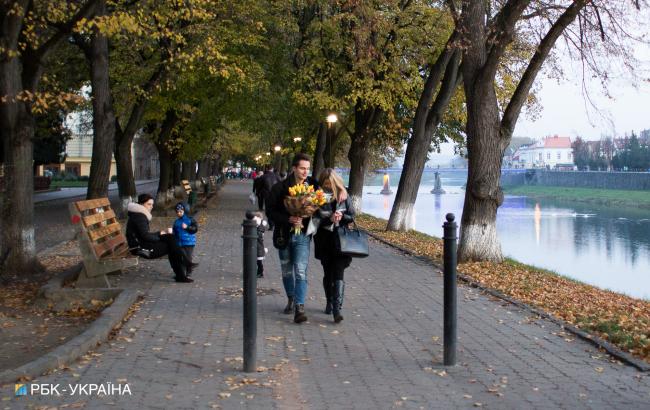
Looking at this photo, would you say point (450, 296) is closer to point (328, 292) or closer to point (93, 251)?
point (328, 292)

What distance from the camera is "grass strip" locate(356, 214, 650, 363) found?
7.69 m

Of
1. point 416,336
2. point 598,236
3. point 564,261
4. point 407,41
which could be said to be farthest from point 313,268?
point 598,236

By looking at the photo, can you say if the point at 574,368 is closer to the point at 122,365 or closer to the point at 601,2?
the point at 122,365

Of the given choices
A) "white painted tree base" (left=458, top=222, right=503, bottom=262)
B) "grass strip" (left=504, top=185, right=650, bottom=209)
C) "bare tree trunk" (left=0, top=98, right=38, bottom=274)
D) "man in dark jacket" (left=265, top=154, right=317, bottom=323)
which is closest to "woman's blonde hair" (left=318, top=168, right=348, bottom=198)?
"man in dark jacket" (left=265, top=154, right=317, bottom=323)

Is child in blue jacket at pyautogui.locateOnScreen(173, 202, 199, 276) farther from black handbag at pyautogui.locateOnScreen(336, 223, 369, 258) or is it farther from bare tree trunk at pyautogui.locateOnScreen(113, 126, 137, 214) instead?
bare tree trunk at pyautogui.locateOnScreen(113, 126, 137, 214)

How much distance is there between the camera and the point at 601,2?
13523mm

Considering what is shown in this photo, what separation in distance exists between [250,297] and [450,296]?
159cm

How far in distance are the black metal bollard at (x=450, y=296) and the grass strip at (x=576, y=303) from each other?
1.71m

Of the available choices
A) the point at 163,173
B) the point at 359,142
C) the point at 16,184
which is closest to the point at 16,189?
the point at 16,184

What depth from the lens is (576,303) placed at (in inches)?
401

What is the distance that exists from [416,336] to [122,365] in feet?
8.99

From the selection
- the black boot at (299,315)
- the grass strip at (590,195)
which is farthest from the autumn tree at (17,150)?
the grass strip at (590,195)

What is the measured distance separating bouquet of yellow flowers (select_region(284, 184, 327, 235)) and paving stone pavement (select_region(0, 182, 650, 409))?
1115 mm

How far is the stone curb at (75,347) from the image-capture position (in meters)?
5.61
